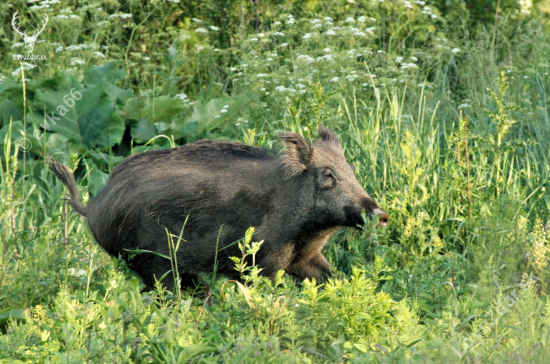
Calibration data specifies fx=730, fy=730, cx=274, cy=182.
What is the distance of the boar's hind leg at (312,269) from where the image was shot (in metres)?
4.37

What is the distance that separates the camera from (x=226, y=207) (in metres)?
4.17

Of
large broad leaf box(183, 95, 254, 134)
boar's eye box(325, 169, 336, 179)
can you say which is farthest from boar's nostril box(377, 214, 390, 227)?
large broad leaf box(183, 95, 254, 134)

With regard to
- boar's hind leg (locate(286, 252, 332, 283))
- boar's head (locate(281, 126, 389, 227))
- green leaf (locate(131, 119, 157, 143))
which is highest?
boar's head (locate(281, 126, 389, 227))

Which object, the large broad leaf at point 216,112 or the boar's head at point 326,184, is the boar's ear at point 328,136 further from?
the large broad leaf at point 216,112

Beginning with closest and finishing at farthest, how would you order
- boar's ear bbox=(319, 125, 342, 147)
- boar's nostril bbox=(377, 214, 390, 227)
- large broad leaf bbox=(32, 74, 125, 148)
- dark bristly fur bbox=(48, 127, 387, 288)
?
boar's nostril bbox=(377, 214, 390, 227) < dark bristly fur bbox=(48, 127, 387, 288) < boar's ear bbox=(319, 125, 342, 147) < large broad leaf bbox=(32, 74, 125, 148)

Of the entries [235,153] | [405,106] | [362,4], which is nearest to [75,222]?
[235,153]

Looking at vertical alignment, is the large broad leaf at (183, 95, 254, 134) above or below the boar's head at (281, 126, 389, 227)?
below

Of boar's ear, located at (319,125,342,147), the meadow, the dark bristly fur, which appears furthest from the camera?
boar's ear, located at (319,125,342,147)

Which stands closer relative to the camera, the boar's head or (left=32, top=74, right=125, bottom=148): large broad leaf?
the boar's head

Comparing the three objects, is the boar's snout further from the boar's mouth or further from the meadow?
the meadow

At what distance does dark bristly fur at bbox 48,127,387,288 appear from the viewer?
4.15 meters

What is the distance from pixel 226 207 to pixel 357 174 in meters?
1.33

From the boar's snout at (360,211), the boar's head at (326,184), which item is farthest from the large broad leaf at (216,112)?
the boar's snout at (360,211)

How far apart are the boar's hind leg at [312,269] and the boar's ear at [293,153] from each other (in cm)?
54
